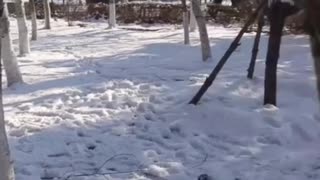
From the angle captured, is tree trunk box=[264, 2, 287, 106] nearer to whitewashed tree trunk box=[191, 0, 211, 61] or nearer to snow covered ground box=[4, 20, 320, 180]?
snow covered ground box=[4, 20, 320, 180]

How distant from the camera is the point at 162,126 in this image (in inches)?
239

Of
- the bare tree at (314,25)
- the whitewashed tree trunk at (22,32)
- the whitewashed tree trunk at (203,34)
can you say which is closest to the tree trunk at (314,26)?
the bare tree at (314,25)

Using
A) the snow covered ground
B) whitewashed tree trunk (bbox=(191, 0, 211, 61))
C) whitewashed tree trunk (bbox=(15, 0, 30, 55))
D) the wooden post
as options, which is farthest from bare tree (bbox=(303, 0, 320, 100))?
whitewashed tree trunk (bbox=(15, 0, 30, 55))

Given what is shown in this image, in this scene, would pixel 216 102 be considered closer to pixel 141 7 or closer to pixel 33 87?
pixel 33 87

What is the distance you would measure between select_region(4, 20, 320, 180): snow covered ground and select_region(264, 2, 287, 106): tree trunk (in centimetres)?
18

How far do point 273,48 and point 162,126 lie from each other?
146cm

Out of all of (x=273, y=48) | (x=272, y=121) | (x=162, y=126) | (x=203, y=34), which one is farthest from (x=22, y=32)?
(x=272, y=121)

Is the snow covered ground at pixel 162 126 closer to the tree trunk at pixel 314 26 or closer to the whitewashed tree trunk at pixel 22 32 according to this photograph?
the whitewashed tree trunk at pixel 22 32

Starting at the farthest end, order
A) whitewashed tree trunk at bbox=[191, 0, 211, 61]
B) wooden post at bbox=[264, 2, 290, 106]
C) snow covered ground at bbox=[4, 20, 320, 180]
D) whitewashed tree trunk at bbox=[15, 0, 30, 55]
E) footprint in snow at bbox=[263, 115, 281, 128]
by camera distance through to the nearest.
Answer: whitewashed tree trunk at bbox=[15, 0, 30, 55]
whitewashed tree trunk at bbox=[191, 0, 211, 61]
footprint in snow at bbox=[263, 115, 281, 128]
wooden post at bbox=[264, 2, 290, 106]
snow covered ground at bbox=[4, 20, 320, 180]

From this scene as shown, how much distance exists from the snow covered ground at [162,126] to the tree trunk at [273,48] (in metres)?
0.18

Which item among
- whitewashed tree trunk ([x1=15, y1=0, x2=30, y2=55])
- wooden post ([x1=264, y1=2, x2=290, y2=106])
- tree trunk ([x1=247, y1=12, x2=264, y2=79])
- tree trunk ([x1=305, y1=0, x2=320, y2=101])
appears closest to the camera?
tree trunk ([x1=305, y1=0, x2=320, y2=101])

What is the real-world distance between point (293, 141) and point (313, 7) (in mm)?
4762

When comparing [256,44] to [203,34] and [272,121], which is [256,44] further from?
[203,34]

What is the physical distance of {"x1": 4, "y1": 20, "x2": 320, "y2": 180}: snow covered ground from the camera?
16.3 feet
